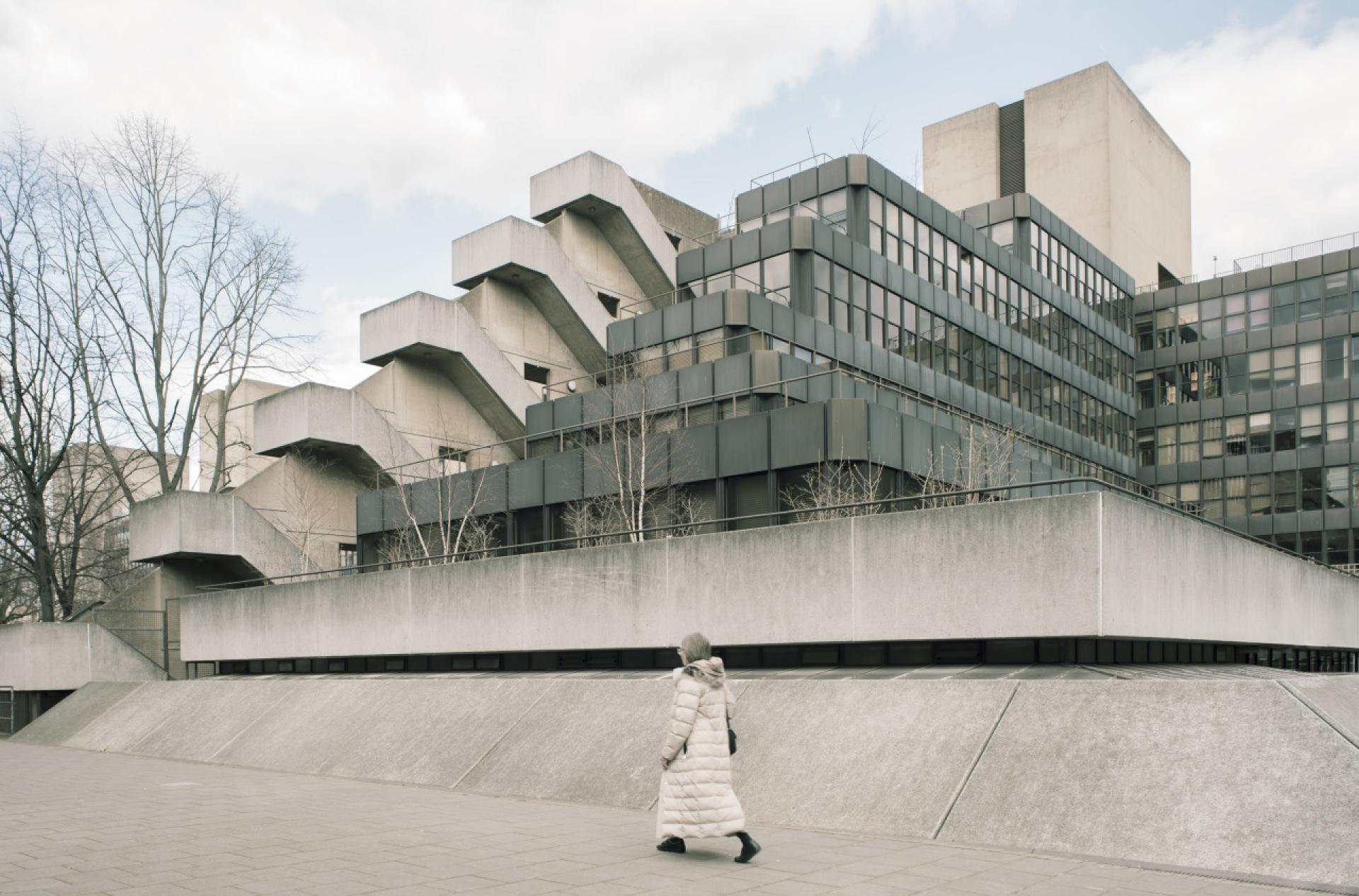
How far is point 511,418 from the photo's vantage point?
3897cm

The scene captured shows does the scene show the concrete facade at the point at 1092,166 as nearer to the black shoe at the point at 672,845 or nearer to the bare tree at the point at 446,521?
the bare tree at the point at 446,521

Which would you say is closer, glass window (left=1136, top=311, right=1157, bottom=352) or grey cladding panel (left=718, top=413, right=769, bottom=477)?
grey cladding panel (left=718, top=413, right=769, bottom=477)

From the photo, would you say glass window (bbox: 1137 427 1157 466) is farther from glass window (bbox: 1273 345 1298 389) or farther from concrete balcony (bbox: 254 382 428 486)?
concrete balcony (bbox: 254 382 428 486)

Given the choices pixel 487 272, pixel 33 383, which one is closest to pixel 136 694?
pixel 33 383

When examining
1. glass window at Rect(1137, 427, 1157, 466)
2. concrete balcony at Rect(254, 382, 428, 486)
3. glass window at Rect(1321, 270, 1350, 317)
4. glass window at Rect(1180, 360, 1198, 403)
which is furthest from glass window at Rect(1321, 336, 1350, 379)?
concrete balcony at Rect(254, 382, 428, 486)

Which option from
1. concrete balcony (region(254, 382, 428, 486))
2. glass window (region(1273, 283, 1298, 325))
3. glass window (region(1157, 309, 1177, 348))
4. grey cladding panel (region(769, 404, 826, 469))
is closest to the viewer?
grey cladding panel (region(769, 404, 826, 469))

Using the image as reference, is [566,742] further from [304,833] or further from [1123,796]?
[1123,796]

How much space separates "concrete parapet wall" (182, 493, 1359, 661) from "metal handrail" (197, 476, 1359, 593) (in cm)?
34

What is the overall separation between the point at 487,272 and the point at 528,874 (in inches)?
1328

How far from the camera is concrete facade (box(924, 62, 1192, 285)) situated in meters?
58.7

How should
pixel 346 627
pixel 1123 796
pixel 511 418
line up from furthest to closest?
pixel 511 418, pixel 346 627, pixel 1123 796

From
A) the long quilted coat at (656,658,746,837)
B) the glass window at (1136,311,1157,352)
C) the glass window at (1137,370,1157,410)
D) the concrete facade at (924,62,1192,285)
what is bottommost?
the long quilted coat at (656,658,746,837)

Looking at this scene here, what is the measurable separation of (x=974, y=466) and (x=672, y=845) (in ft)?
59.7

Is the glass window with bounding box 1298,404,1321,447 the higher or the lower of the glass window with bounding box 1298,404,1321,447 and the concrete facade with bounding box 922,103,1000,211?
the lower
